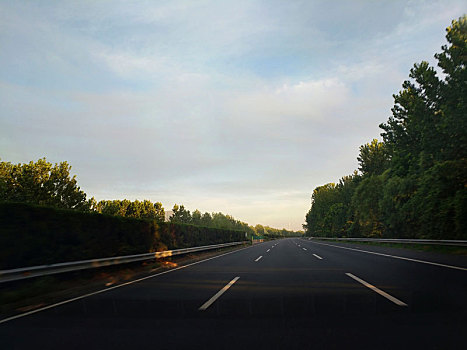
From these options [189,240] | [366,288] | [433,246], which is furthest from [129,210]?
[366,288]

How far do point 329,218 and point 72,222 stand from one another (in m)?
91.4

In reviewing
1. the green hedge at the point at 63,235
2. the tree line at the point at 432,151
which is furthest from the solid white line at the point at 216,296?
the tree line at the point at 432,151

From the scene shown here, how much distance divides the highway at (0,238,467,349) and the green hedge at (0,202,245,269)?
256 centimetres

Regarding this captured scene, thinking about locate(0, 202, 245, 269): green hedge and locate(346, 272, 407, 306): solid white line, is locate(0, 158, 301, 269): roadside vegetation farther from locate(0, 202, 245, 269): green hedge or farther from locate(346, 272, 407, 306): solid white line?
locate(346, 272, 407, 306): solid white line

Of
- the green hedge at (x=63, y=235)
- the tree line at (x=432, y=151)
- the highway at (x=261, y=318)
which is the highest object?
the tree line at (x=432, y=151)

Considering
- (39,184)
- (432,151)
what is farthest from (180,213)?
(432,151)

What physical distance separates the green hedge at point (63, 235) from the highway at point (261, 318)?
2.56 meters

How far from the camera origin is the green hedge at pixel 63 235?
27.3ft

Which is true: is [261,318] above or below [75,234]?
below

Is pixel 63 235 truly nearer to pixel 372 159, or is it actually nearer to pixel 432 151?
pixel 432 151

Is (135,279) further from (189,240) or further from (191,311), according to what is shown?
(189,240)

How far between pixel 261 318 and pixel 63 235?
7.64 m

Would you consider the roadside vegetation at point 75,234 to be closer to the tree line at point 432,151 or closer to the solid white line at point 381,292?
the solid white line at point 381,292

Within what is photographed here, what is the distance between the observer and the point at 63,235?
10.1 m
